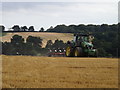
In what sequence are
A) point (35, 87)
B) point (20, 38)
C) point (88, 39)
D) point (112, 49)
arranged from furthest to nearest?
point (20, 38)
point (112, 49)
point (88, 39)
point (35, 87)

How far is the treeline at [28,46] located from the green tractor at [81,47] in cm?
3304

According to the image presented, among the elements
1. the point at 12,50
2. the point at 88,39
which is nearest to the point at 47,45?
the point at 12,50

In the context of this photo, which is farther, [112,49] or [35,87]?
[112,49]

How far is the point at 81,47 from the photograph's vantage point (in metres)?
29.3

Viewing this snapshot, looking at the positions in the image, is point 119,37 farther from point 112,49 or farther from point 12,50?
point 12,50

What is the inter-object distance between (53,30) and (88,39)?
4192 cm

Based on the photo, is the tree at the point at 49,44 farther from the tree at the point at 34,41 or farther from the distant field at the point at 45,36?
the tree at the point at 34,41

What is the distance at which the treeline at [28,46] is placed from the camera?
64.8 meters

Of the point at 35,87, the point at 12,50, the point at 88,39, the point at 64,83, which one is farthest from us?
the point at 12,50

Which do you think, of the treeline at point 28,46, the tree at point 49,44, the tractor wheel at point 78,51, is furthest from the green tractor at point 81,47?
the tree at point 49,44

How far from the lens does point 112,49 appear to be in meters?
43.5

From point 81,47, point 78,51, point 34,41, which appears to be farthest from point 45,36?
point 78,51

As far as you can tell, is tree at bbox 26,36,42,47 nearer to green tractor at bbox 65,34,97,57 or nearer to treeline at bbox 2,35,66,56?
treeline at bbox 2,35,66,56

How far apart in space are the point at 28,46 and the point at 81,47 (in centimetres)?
4024
